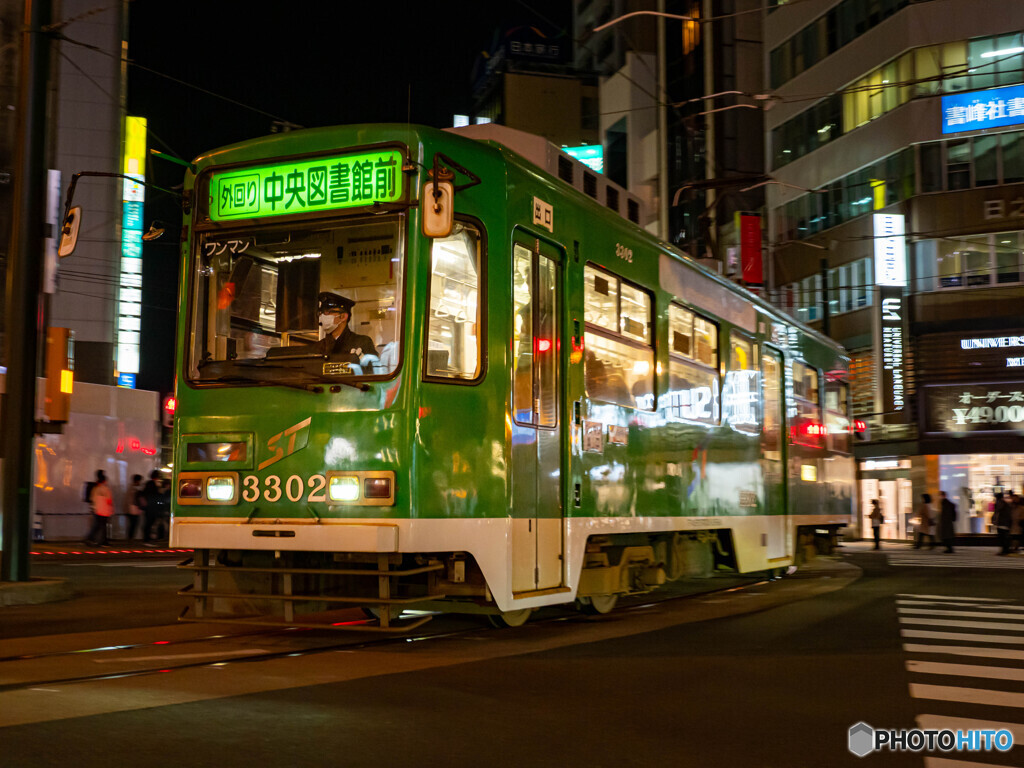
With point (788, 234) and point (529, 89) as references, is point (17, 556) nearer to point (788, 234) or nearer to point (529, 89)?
point (788, 234)

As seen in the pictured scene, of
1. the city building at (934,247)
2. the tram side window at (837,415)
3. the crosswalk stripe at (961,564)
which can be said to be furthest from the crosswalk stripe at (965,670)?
the city building at (934,247)

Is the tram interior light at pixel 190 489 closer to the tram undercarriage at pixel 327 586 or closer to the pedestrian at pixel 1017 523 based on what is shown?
the tram undercarriage at pixel 327 586

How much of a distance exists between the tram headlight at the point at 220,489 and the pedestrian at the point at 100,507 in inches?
598

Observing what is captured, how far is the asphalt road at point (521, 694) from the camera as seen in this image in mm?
5129

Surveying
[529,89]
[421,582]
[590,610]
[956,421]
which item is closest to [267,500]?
[421,582]

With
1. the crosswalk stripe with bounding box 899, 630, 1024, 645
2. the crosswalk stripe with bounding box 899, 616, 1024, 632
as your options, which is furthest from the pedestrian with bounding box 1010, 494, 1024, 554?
the crosswalk stripe with bounding box 899, 630, 1024, 645

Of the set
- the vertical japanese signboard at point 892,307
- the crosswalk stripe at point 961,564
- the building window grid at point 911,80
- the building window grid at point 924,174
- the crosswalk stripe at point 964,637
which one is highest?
the building window grid at point 911,80

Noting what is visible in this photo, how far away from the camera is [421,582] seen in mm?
8141

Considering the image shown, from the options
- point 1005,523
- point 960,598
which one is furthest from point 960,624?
point 1005,523

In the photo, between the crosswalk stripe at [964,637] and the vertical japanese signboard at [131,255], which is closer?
the crosswalk stripe at [964,637]

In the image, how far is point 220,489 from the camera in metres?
8.11

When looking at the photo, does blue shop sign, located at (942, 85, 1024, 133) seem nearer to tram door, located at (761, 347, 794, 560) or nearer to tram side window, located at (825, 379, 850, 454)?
tram side window, located at (825, 379, 850, 454)

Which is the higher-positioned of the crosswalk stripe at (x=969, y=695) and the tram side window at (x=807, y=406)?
the tram side window at (x=807, y=406)

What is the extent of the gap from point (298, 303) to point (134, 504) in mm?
18891
